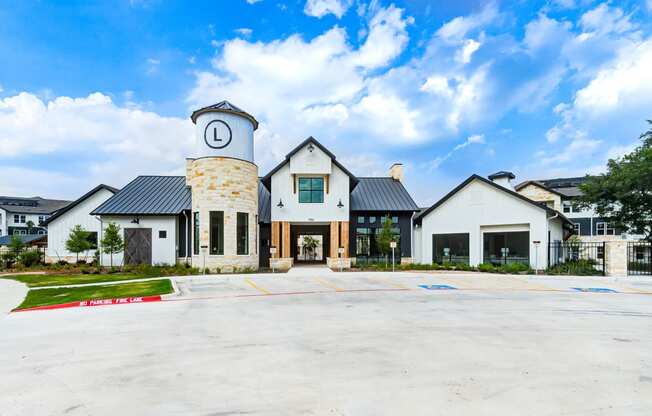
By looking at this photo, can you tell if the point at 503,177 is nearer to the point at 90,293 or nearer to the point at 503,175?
the point at 503,175

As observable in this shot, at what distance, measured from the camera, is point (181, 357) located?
573cm

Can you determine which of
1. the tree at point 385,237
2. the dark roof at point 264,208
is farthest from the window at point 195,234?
the tree at point 385,237

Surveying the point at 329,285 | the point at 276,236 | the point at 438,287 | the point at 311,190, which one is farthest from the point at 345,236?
the point at 438,287

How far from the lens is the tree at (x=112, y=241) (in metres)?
20.5

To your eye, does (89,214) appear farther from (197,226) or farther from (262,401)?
(262,401)

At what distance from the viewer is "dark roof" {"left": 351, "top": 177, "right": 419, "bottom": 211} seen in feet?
80.1

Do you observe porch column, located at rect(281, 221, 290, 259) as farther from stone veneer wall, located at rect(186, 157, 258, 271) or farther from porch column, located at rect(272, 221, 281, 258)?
stone veneer wall, located at rect(186, 157, 258, 271)

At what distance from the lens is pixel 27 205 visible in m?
65.6

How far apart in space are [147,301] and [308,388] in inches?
355

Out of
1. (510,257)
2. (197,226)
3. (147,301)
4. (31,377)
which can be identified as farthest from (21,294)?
(510,257)

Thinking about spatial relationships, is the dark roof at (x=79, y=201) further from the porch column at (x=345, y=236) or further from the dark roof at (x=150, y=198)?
the porch column at (x=345, y=236)

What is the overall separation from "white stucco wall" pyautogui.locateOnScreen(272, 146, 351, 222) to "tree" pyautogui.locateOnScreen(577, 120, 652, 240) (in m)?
18.3

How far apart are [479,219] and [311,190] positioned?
12.0m

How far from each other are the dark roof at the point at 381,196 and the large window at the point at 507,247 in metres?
5.61
